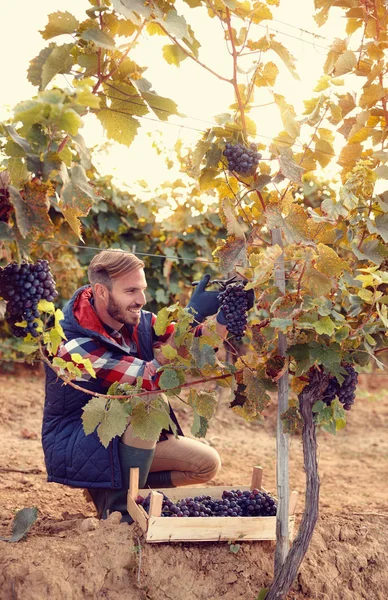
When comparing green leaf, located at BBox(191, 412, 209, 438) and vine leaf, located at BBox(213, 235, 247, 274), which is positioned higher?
vine leaf, located at BBox(213, 235, 247, 274)

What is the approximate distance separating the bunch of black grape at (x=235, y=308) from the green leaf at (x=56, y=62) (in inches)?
38.4

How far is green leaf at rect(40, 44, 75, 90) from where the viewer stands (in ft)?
6.39

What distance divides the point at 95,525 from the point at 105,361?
2.17ft

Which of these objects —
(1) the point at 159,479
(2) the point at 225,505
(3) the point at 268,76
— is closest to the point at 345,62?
(3) the point at 268,76

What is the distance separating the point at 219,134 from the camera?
239 centimetres

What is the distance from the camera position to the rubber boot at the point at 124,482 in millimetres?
Result: 2922

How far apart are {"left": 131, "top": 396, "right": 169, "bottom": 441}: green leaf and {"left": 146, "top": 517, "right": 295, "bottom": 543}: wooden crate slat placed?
331mm

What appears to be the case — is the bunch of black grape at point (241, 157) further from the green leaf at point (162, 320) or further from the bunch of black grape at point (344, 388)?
the bunch of black grape at point (344, 388)

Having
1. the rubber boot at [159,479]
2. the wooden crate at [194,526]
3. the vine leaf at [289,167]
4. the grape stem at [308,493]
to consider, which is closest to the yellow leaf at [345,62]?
the vine leaf at [289,167]

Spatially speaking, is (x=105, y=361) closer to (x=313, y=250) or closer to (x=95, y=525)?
(x=95, y=525)

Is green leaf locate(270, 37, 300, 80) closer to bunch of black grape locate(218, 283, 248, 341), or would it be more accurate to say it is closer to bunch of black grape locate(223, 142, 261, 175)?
bunch of black grape locate(223, 142, 261, 175)

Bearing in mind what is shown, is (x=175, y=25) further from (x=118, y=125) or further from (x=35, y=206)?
(x=35, y=206)

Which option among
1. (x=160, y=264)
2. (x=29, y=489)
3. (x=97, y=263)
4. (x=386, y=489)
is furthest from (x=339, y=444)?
(x=97, y=263)

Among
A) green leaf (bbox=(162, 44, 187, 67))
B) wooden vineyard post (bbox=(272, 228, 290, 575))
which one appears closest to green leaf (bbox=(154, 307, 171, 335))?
wooden vineyard post (bbox=(272, 228, 290, 575))
